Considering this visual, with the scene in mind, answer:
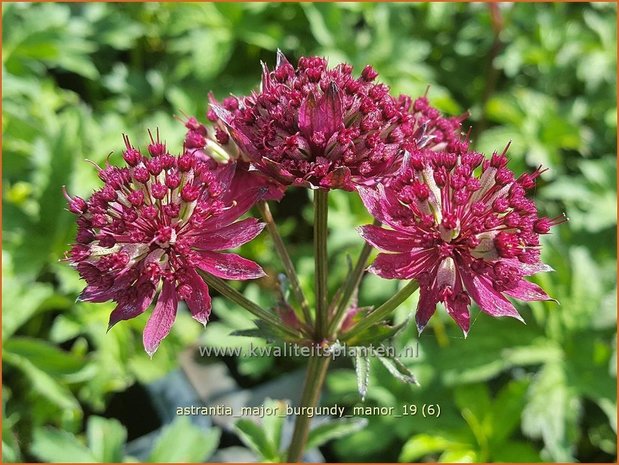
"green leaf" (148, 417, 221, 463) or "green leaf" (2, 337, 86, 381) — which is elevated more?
"green leaf" (2, 337, 86, 381)

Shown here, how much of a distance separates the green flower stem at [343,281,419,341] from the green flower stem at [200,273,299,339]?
10 cm

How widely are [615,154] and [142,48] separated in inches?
82.6

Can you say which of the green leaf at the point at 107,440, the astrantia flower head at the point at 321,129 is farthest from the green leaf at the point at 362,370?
the green leaf at the point at 107,440

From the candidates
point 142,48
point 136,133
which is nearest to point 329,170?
point 136,133

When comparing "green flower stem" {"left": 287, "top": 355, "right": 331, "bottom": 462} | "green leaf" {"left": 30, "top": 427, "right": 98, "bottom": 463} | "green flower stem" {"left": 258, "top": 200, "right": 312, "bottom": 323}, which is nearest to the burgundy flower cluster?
"green flower stem" {"left": 258, "top": 200, "right": 312, "bottom": 323}

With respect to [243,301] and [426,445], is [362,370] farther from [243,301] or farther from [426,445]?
[426,445]

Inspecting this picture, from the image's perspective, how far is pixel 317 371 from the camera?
116 cm

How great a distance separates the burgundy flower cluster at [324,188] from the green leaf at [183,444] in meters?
0.88

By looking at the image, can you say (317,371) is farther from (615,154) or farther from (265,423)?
(615,154)

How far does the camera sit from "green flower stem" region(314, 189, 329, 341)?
102 centimetres

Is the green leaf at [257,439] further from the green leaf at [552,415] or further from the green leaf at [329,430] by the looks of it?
the green leaf at [552,415]

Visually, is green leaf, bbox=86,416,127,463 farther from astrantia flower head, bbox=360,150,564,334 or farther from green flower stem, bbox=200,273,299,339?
astrantia flower head, bbox=360,150,564,334

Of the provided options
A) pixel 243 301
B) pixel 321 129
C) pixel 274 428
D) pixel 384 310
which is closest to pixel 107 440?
pixel 274 428

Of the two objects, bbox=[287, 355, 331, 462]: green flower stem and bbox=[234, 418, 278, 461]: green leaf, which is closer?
bbox=[287, 355, 331, 462]: green flower stem
